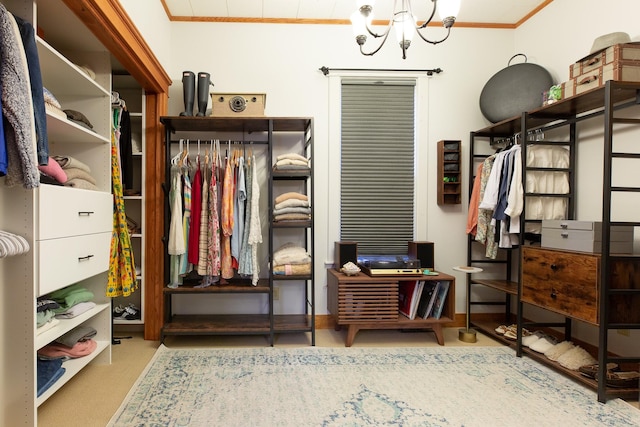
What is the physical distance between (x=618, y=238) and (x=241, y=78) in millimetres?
3060

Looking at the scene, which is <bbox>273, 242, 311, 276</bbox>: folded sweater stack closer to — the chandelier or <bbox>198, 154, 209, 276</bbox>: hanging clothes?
<bbox>198, 154, 209, 276</bbox>: hanging clothes

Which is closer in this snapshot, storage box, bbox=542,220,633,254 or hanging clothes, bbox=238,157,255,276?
storage box, bbox=542,220,633,254

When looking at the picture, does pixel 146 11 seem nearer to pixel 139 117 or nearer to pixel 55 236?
pixel 139 117

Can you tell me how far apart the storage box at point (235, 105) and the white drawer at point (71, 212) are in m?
1.09

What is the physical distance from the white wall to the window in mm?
111

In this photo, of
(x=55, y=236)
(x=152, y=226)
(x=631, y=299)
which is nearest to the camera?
(x=55, y=236)

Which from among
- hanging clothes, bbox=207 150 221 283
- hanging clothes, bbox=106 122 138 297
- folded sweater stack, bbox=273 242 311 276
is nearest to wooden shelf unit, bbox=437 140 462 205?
folded sweater stack, bbox=273 242 311 276

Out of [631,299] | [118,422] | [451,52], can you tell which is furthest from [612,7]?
[118,422]

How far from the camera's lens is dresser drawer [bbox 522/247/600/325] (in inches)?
82.5

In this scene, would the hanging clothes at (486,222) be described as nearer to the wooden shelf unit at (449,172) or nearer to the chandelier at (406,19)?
the wooden shelf unit at (449,172)

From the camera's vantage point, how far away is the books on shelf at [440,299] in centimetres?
296

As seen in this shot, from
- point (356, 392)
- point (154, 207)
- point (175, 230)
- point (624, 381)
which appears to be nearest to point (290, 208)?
point (175, 230)

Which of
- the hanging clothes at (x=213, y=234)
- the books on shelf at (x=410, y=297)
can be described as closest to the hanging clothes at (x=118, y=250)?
the hanging clothes at (x=213, y=234)

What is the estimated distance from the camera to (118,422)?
181 cm
